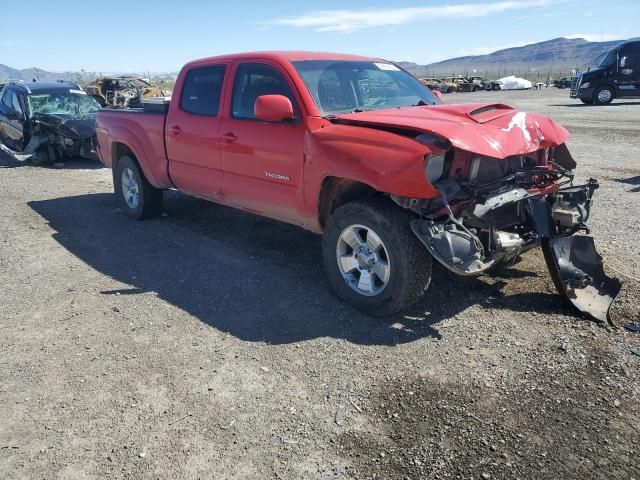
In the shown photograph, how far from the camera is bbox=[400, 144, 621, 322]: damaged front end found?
3773 mm

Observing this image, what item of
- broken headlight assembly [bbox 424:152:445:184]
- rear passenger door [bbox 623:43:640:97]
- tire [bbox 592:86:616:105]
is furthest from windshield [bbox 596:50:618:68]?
broken headlight assembly [bbox 424:152:445:184]

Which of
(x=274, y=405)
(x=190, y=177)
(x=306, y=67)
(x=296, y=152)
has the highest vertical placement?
(x=306, y=67)

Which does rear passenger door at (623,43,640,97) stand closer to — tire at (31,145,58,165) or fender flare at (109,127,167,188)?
tire at (31,145,58,165)

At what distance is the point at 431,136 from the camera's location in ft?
12.7

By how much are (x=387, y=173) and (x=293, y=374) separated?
1.54 m

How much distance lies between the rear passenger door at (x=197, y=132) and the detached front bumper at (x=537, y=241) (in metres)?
2.64

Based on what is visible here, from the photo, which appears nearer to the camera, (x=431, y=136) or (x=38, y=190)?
(x=431, y=136)

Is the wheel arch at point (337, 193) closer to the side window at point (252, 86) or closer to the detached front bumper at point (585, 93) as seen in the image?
the side window at point (252, 86)

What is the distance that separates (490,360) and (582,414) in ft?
2.31

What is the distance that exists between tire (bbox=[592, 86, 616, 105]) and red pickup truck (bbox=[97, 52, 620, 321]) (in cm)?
2274

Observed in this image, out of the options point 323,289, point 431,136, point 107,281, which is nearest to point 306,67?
point 431,136

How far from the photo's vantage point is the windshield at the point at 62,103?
41.1 ft

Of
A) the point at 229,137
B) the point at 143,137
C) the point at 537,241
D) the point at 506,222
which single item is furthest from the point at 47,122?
the point at 537,241

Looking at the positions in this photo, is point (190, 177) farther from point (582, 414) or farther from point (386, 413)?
point (582, 414)
